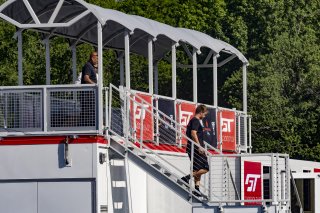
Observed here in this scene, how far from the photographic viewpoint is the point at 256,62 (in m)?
68.0

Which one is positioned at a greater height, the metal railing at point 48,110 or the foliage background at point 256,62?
the foliage background at point 256,62

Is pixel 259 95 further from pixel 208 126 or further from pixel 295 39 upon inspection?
pixel 208 126

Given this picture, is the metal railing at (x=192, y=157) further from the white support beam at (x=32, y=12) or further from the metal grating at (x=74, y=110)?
the white support beam at (x=32, y=12)

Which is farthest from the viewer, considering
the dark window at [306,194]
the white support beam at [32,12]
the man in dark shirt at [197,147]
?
the dark window at [306,194]

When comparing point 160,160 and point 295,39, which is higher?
point 295,39

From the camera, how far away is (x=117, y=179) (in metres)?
28.5

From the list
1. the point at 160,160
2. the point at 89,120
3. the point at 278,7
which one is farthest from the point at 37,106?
the point at 278,7

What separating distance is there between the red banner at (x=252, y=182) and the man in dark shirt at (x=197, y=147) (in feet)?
5.74

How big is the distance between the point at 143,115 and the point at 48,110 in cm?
285

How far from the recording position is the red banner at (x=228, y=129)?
115 feet

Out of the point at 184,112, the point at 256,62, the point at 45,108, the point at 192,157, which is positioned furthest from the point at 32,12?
the point at 256,62

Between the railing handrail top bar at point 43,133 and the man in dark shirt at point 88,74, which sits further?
the man in dark shirt at point 88,74

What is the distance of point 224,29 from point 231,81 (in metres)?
9.19

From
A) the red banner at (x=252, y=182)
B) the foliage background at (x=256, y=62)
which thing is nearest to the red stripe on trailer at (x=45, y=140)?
the red banner at (x=252, y=182)
